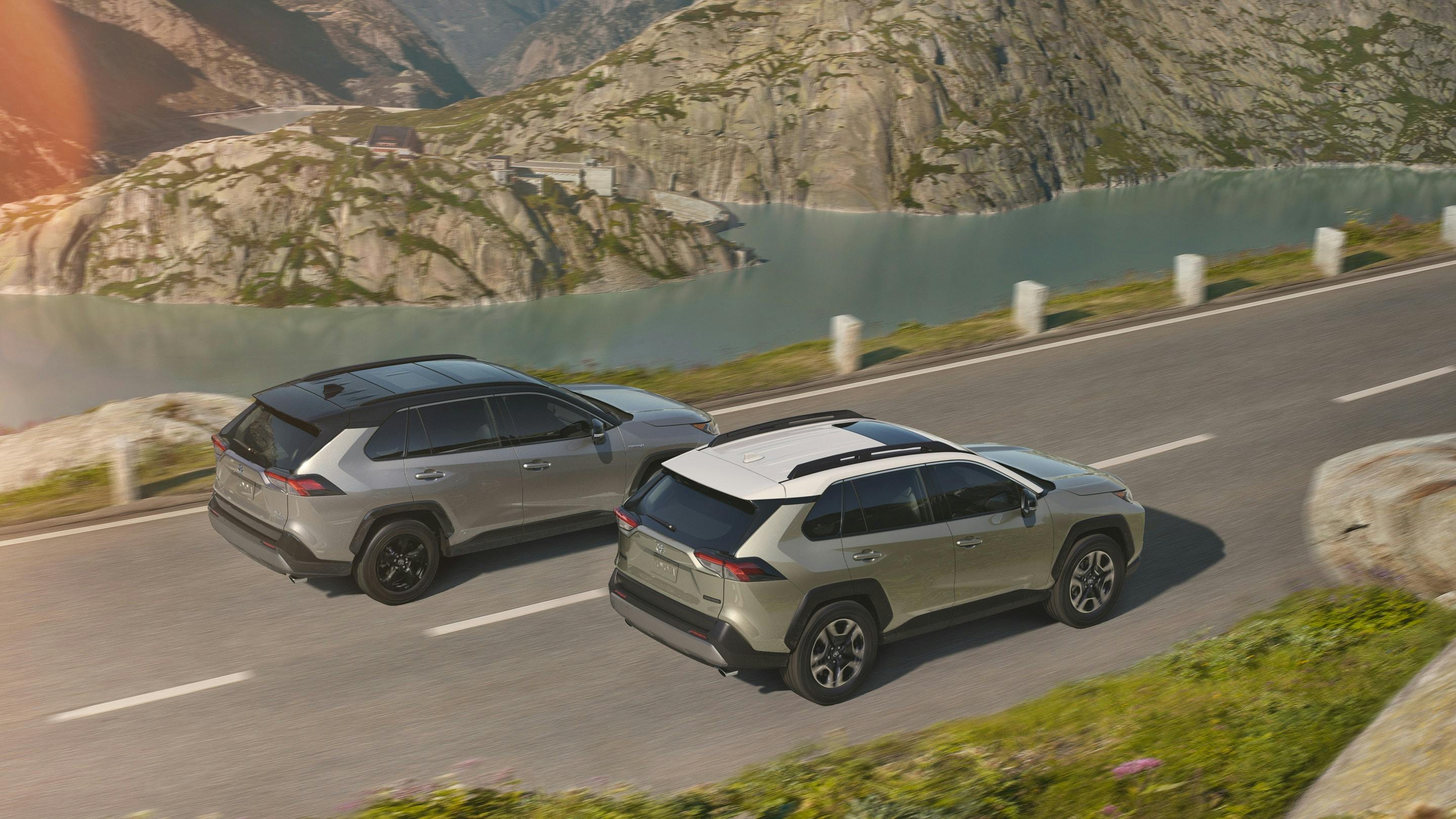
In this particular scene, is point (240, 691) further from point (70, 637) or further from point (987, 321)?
point (987, 321)

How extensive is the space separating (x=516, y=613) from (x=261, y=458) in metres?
2.37

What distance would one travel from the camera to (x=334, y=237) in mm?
170125

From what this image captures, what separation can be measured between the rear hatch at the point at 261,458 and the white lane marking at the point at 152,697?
120cm

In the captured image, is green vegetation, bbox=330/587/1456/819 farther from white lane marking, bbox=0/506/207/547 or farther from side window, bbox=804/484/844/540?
white lane marking, bbox=0/506/207/547

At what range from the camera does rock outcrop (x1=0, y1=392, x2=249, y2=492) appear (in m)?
13.8

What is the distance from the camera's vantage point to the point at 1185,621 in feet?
29.8

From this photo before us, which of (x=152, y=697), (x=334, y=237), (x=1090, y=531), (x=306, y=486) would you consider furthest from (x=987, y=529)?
(x=334, y=237)

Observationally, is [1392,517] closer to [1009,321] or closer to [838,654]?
[838,654]

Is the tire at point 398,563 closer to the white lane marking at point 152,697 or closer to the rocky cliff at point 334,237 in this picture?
the white lane marking at point 152,697

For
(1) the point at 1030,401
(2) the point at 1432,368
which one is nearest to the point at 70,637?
(1) the point at 1030,401

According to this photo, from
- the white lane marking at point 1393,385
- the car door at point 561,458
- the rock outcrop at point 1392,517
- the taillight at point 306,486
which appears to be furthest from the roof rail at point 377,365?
the white lane marking at point 1393,385

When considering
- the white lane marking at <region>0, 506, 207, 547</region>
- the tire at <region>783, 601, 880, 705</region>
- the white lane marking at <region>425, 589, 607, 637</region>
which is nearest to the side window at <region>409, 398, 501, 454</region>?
the white lane marking at <region>425, 589, 607, 637</region>

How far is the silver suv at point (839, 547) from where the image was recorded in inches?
291

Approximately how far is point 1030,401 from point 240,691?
10.4 m
